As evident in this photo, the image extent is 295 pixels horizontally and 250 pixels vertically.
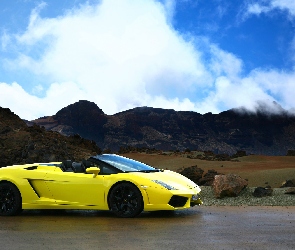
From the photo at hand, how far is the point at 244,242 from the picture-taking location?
7422 millimetres

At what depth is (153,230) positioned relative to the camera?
8.59 m

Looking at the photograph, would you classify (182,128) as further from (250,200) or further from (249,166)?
(250,200)

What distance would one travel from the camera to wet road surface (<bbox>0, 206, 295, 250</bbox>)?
23.8ft

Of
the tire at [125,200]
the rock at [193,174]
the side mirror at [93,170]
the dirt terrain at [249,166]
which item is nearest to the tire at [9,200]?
the side mirror at [93,170]

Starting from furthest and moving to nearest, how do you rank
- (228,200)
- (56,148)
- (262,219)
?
(56,148) → (228,200) → (262,219)

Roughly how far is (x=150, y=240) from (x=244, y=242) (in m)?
1.30

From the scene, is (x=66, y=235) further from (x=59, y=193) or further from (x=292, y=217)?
(x=292, y=217)

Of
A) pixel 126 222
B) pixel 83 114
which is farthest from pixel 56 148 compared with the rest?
pixel 83 114

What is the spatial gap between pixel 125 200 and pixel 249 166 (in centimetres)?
3047

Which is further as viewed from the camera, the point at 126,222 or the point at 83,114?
the point at 83,114

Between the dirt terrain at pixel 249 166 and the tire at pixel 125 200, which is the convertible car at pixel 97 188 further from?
the dirt terrain at pixel 249 166

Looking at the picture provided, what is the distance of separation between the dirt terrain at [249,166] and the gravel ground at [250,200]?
29.9 ft

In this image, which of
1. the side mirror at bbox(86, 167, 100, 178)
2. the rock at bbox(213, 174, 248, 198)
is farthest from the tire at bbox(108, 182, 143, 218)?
the rock at bbox(213, 174, 248, 198)

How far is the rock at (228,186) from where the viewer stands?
15828mm
